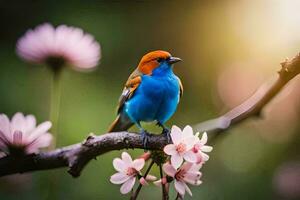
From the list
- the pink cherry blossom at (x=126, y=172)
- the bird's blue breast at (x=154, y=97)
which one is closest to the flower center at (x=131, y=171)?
the pink cherry blossom at (x=126, y=172)

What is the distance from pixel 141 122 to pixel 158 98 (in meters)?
0.05

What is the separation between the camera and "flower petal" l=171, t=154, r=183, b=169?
0.47 meters

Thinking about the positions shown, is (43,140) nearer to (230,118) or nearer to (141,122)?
(141,122)

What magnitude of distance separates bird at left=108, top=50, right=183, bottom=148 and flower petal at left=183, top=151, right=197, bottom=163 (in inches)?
4.0

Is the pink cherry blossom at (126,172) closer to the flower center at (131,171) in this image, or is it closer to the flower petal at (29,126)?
the flower center at (131,171)

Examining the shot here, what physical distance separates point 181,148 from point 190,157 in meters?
0.01

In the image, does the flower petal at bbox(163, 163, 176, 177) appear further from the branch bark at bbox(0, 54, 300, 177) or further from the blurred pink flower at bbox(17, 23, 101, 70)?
the blurred pink flower at bbox(17, 23, 101, 70)

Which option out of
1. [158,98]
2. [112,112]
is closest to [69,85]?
[112,112]

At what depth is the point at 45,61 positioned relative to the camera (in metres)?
0.65

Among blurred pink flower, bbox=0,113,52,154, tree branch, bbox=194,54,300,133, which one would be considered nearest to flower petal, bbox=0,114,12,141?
blurred pink flower, bbox=0,113,52,154

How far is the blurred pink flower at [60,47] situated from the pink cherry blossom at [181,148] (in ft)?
0.70

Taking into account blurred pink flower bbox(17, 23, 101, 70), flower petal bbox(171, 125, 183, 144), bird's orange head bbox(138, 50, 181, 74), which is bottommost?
flower petal bbox(171, 125, 183, 144)

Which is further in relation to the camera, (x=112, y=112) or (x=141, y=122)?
(x=112, y=112)

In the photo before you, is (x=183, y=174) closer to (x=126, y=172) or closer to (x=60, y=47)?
(x=126, y=172)
